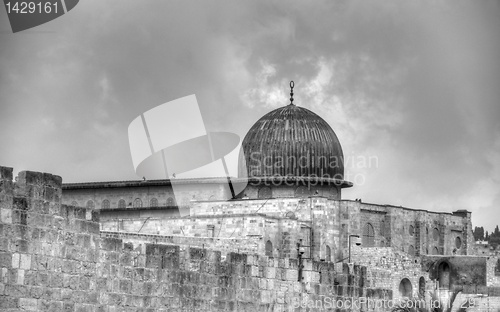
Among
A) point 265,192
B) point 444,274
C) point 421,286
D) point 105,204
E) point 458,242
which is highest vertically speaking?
point 265,192

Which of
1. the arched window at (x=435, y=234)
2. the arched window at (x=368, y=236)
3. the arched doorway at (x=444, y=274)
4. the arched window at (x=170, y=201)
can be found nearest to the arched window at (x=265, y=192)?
the arched window at (x=170, y=201)

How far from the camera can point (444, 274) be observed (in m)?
81.9

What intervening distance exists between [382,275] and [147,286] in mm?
34183

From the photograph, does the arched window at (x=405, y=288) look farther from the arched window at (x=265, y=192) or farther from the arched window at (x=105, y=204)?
the arched window at (x=105, y=204)

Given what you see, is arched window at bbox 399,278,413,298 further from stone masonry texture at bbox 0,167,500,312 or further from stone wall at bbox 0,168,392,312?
stone wall at bbox 0,168,392,312

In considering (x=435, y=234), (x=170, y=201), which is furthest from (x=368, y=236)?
(x=170, y=201)

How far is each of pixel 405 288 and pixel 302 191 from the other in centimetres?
983

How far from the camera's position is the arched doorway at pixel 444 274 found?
80.9 m

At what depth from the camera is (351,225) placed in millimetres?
78000

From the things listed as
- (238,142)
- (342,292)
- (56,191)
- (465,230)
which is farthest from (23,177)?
(465,230)

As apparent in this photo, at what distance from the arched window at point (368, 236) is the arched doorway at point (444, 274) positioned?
398cm

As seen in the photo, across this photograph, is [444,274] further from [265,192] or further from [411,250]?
[265,192]

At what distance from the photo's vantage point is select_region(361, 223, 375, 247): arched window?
80.9 metres

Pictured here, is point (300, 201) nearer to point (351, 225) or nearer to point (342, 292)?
point (351, 225)
